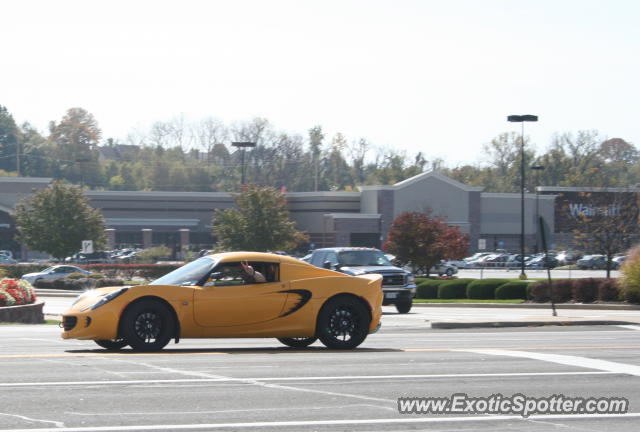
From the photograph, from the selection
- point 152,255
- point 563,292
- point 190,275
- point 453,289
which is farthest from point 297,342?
point 152,255

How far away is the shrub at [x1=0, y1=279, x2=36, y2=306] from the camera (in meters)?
24.5

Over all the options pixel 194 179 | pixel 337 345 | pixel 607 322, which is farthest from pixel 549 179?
pixel 337 345

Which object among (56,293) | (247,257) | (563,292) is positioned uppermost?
(247,257)

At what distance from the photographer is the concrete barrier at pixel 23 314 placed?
2375 cm

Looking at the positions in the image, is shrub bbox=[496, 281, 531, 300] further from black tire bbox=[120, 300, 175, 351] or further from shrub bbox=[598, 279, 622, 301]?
black tire bbox=[120, 300, 175, 351]

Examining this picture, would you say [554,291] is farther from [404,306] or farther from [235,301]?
[235,301]

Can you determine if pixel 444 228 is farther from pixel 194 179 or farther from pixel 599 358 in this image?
pixel 194 179

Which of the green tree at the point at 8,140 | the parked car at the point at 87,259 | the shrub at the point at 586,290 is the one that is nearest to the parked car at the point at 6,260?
the parked car at the point at 87,259

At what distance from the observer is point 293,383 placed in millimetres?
11047

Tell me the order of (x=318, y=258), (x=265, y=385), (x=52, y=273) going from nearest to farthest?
1. (x=265, y=385)
2. (x=318, y=258)
3. (x=52, y=273)

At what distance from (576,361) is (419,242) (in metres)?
31.5

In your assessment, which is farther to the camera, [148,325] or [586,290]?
[586,290]

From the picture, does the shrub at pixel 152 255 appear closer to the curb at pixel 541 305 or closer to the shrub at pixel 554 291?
the curb at pixel 541 305

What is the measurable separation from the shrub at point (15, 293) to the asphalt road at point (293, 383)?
8.03 metres
